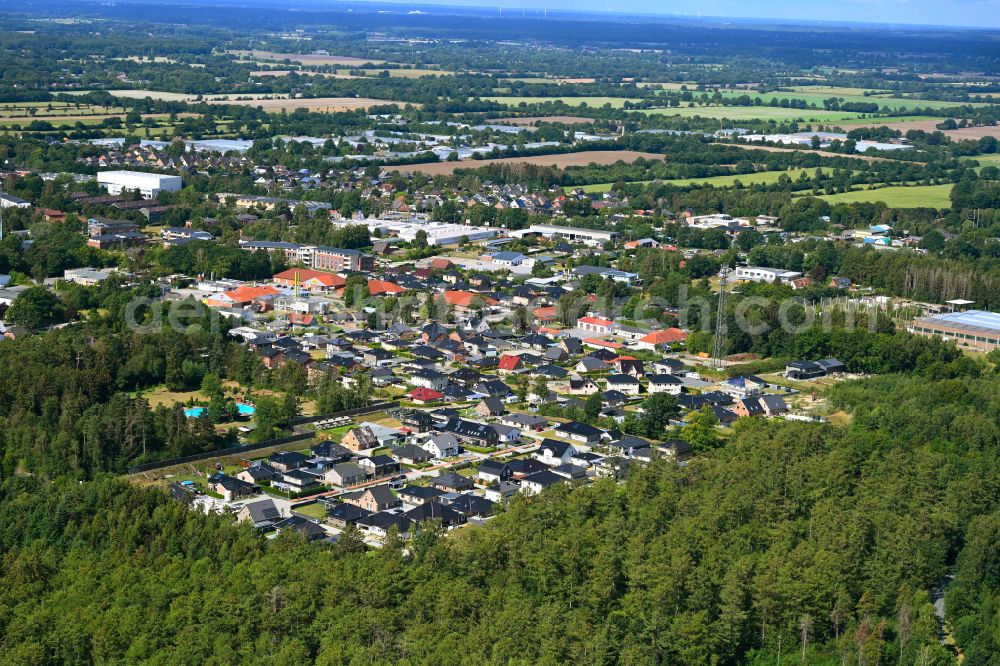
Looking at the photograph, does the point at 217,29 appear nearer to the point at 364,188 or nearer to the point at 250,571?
the point at 364,188

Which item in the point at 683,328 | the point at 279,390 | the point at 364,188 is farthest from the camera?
the point at 364,188

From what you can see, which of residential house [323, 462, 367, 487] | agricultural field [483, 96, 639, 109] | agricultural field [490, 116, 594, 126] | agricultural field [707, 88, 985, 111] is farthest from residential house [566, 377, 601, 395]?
agricultural field [707, 88, 985, 111]

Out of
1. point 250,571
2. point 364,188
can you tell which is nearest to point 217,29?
point 364,188

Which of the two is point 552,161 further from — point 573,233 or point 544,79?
point 544,79

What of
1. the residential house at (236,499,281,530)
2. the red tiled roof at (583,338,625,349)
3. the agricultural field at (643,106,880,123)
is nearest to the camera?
the residential house at (236,499,281,530)

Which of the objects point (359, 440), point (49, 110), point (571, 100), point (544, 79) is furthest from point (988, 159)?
point (359, 440)

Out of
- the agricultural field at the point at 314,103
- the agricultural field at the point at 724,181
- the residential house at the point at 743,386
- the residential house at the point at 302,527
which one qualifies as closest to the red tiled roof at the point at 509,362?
the residential house at the point at 743,386

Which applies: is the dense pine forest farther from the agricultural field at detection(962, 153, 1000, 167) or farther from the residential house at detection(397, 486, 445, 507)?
the agricultural field at detection(962, 153, 1000, 167)
